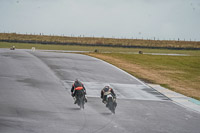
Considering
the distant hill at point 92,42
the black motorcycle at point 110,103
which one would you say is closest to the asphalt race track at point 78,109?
the black motorcycle at point 110,103

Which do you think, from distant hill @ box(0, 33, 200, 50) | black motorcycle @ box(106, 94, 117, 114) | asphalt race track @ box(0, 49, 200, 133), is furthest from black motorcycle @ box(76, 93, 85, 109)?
distant hill @ box(0, 33, 200, 50)

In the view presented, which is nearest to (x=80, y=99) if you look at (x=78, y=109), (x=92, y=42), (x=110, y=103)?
(x=78, y=109)

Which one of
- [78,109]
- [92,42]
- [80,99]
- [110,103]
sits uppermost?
[92,42]

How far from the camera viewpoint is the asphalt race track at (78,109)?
1348 cm

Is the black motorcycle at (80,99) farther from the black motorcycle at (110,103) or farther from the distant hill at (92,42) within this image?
the distant hill at (92,42)

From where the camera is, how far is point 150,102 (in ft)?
67.3

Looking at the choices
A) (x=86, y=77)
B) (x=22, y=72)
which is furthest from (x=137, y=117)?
(x=22, y=72)

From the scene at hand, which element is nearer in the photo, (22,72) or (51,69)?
(22,72)

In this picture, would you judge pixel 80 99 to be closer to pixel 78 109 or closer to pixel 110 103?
→ pixel 78 109

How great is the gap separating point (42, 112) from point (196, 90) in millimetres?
16851

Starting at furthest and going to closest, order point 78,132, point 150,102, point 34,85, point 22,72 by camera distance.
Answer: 1. point 22,72
2. point 34,85
3. point 150,102
4. point 78,132

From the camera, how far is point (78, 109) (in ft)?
54.4

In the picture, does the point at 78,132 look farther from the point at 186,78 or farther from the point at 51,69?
the point at 186,78

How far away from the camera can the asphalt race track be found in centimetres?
1348
